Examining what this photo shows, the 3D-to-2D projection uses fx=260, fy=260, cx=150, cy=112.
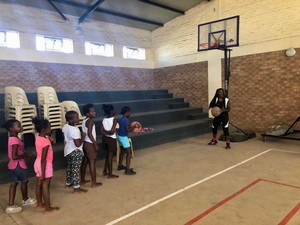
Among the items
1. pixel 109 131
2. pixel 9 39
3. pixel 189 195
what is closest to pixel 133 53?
pixel 9 39

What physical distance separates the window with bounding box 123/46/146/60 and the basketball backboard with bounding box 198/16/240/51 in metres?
3.30

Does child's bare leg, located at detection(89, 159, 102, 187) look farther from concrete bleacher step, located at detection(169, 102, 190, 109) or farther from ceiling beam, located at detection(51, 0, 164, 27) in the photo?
ceiling beam, located at detection(51, 0, 164, 27)

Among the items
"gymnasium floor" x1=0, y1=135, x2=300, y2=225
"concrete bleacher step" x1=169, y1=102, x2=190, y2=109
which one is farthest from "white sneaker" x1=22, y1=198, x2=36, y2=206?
"concrete bleacher step" x1=169, y1=102, x2=190, y2=109

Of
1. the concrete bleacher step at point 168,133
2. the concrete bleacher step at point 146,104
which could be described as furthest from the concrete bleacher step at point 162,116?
the concrete bleacher step at point 146,104

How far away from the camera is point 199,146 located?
6.32 m

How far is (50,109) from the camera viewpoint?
4934 mm

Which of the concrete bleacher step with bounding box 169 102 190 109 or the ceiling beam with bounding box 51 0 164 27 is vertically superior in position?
the ceiling beam with bounding box 51 0 164 27

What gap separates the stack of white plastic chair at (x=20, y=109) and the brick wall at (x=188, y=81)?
5.97 meters

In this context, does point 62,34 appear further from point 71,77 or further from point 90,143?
point 90,143

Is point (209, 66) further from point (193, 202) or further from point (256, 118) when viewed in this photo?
point (193, 202)

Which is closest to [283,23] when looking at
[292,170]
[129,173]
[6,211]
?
[292,170]

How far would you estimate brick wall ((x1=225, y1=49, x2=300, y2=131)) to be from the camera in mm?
7066

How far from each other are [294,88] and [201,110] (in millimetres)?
3055

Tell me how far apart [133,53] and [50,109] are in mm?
5926
